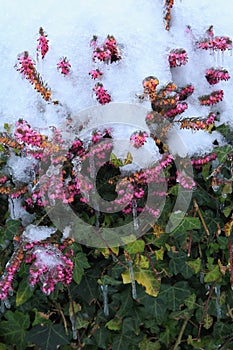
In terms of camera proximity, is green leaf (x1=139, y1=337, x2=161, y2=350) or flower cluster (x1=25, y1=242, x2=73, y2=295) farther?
green leaf (x1=139, y1=337, x2=161, y2=350)

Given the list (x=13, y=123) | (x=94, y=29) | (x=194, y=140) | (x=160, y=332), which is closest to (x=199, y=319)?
(x=160, y=332)

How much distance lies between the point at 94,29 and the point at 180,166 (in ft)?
2.48

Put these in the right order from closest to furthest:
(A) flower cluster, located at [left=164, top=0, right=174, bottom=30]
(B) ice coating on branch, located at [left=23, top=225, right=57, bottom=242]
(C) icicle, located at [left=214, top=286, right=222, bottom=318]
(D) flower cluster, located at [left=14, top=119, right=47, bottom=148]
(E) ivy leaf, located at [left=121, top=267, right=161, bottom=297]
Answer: (D) flower cluster, located at [left=14, top=119, right=47, bottom=148]
(B) ice coating on branch, located at [left=23, top=225, right=57, bottom=242]
(E) ivy leaf, located at [left=121, top=267, right=161, bottom=297]
(C) icicle, located at [left=214, top=286, right=222, bottom=318]
(A) flower cluster, located at [left=164, top=0, right=174, bottom=30]

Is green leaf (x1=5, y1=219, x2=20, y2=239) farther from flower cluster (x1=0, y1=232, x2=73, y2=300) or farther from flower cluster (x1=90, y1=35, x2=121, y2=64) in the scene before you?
flower cluster (x1=90, y1=35, x2=121, y2=64)

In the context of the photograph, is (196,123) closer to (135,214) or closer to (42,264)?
(135,214)

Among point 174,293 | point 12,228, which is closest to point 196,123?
point 174,293

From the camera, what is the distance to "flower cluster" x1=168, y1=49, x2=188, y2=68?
205 centimetres

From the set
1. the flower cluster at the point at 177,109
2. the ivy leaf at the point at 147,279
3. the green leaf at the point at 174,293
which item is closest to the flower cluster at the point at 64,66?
the flower cluster at the point at 177,109

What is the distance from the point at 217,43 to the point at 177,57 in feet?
0.58

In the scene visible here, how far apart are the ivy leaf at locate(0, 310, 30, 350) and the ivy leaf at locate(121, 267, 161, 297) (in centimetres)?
46

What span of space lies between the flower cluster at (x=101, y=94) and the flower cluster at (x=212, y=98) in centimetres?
40

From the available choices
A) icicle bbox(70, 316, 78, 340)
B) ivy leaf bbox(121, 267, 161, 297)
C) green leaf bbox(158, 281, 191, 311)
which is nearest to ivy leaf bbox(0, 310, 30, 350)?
icicle bbox(70, 316, 78, 340)

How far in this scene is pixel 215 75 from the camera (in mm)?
2061

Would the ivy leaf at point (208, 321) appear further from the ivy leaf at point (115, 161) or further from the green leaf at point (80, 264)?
the ivy leaf at point (115, 161)
